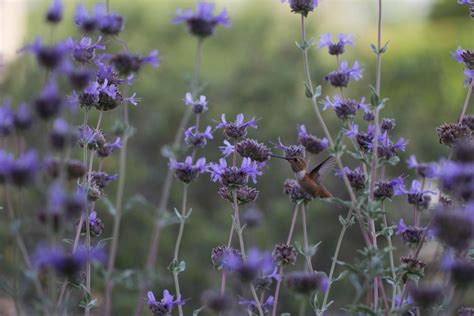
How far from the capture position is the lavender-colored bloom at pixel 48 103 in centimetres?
174

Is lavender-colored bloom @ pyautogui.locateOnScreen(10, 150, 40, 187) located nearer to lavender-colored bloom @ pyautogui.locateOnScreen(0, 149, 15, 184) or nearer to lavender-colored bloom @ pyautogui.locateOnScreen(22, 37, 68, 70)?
lavender-colored bloom @ pyautogui.locateOnScreen(0, 149, 15, 184)

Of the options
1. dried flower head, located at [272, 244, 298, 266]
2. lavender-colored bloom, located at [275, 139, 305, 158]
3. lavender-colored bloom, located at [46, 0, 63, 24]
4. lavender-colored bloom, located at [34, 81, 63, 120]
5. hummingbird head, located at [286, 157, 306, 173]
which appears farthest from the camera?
lavender-colored bloom, located at [275, 139, 305, 158]

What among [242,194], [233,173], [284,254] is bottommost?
[284,254]

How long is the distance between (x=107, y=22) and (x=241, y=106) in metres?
6.98

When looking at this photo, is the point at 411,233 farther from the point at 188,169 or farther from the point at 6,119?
the point at 6,119

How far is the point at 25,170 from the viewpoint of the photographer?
5.82 ft

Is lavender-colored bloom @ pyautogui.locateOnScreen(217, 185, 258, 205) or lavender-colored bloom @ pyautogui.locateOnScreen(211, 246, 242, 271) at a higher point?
lavender-colored bloom @ pyautogui.locateOnScreen(217, 185, 258, 205)

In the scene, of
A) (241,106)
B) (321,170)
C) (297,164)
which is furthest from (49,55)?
(241,106)

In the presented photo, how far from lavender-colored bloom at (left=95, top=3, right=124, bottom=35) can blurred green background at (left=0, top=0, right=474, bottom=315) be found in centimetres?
459

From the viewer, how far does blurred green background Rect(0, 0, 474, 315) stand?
7.93 metres

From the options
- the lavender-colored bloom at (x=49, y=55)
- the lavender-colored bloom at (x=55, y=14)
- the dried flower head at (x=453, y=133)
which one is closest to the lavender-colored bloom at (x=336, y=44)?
the dried flower head at (x=453, y=133)

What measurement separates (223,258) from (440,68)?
8701 mm

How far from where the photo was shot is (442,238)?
6.24ft

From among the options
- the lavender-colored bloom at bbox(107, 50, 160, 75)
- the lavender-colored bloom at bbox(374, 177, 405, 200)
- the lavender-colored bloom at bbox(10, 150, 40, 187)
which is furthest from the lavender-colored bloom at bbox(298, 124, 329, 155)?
the lavender-colored bloom at bbox(10, 150, 40, 187)
